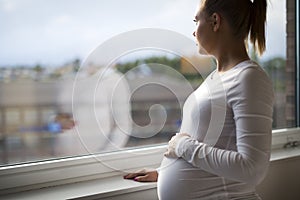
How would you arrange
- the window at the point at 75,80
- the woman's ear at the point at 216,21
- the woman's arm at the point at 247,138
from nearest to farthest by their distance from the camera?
the woman's arm at the point at 247,138 < the woman's ear at the point at 216,21 < the window at the point at 75,80

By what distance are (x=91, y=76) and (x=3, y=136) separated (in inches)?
12.6

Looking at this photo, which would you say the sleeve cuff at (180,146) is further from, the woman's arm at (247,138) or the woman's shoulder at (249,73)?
the woman's shoulder at (249,73)

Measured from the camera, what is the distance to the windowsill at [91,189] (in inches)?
48.5

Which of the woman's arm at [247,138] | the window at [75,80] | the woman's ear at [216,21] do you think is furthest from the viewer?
Result: the window at [75,80]

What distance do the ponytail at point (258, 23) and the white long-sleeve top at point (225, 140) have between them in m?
0.10

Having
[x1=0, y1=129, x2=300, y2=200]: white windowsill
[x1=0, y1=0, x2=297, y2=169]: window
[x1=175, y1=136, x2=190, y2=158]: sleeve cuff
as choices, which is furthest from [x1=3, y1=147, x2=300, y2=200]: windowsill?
[x1=175, y1=136, x2=190, y2=158]: sleeve cuff

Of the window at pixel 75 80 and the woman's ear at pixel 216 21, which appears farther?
the window at pixel 75 80

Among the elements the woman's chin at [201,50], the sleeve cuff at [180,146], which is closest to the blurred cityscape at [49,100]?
the woman's chin at [201,50]

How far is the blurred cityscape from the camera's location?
4.20 ft

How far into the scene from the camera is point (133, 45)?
4.14 ft

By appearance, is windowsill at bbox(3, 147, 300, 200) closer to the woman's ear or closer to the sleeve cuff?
the sleeve cuff

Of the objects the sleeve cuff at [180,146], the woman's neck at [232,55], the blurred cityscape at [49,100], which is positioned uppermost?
the woman's neck at [232,55]

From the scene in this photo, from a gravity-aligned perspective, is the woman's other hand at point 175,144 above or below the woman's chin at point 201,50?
below

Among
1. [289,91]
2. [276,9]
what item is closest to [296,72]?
[289,91]
